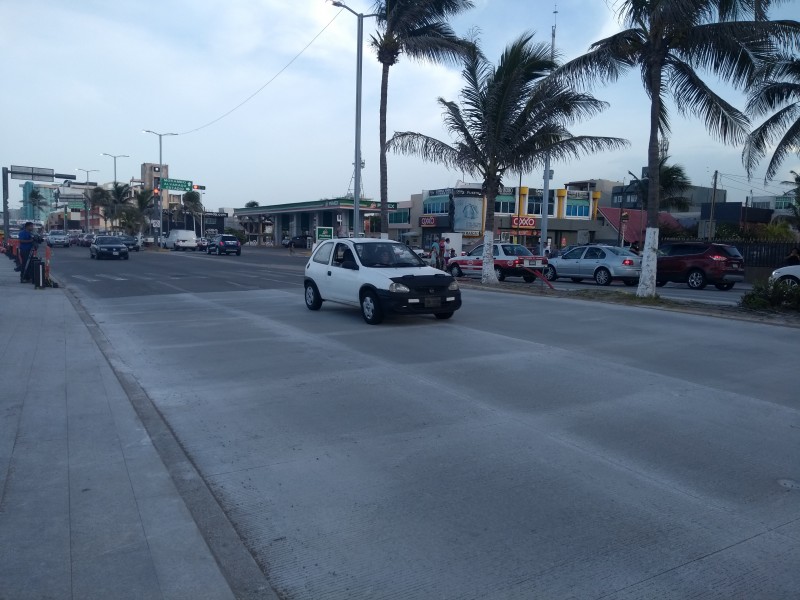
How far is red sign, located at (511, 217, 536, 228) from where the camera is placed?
62184 mm

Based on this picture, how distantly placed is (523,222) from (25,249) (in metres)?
48.7

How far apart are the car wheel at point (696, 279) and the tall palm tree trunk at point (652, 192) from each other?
7938 mm

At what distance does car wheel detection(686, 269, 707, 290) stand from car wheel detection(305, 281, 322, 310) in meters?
15.2

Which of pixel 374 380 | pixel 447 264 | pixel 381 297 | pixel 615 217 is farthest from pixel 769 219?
pixel 374 380

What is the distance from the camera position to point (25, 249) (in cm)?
2161

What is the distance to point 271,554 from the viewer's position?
4.16 m

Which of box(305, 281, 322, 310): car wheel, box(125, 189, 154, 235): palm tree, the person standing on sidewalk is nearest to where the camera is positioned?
box(305, 281, 322, 310): car wheel

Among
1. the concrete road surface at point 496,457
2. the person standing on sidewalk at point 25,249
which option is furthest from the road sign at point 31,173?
the concrete road surface at point 496,457

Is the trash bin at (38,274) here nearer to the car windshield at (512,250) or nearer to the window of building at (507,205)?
the car windshield at (512,250)

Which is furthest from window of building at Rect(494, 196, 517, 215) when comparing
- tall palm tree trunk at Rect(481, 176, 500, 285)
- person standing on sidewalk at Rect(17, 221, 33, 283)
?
person standing on sidewalk at Rect(17, 221, 33, 283)

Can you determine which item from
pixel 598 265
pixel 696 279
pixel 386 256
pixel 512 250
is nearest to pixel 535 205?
pixel 512 250

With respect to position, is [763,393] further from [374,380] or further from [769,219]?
[769,219]

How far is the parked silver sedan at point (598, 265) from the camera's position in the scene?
81.3 feet

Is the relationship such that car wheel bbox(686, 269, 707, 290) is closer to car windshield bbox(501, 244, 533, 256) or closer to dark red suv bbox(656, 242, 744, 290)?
dark red suv bbox(656, 242, 744, 290)
